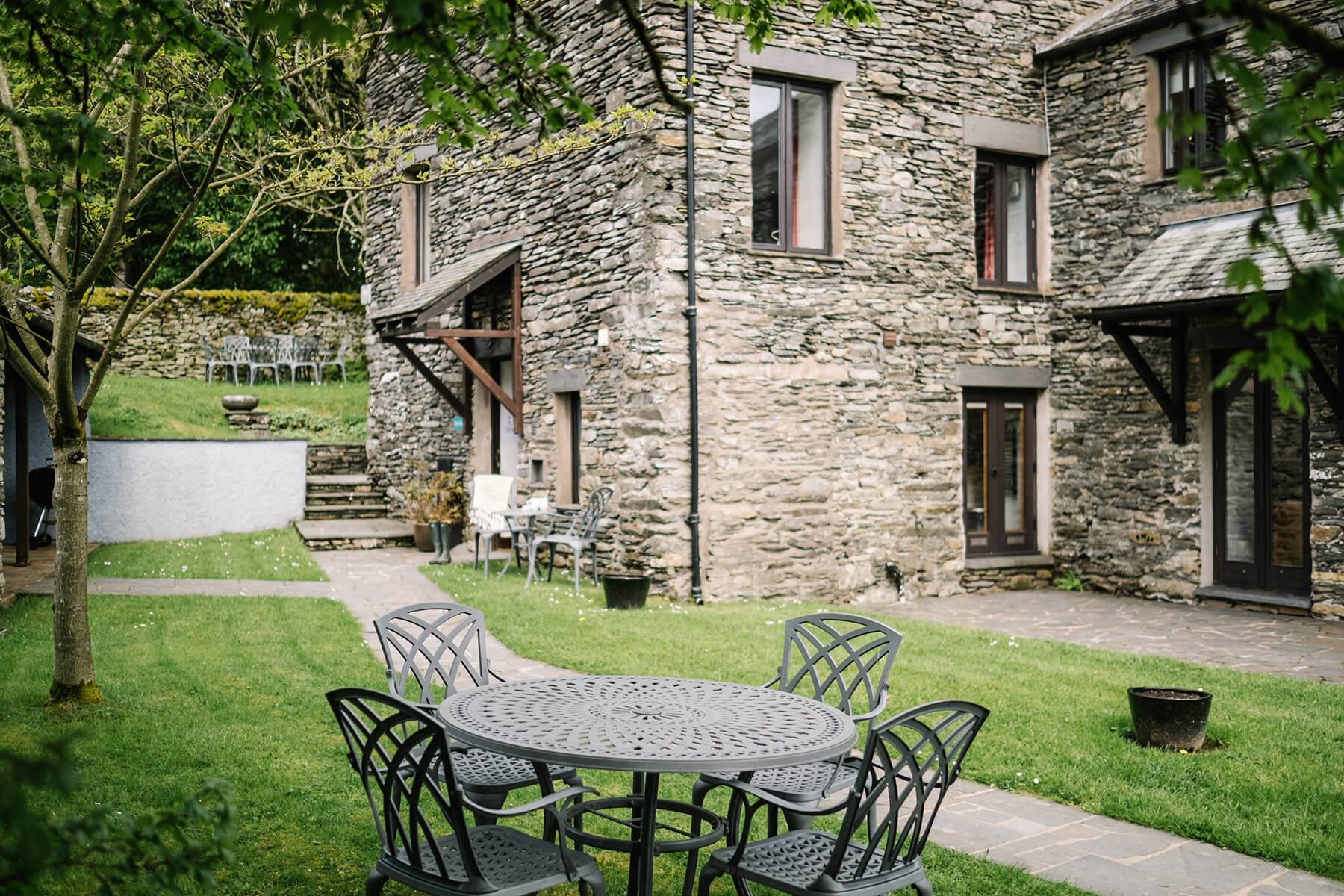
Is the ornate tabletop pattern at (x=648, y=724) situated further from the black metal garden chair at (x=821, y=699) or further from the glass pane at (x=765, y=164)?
the glass pane at (x=765, y=164)

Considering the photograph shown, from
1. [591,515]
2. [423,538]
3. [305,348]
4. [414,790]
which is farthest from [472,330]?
[414,790]

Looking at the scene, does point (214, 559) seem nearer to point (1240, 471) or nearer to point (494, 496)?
point (494, 496)

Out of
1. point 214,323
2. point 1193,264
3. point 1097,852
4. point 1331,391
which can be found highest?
point 214,323

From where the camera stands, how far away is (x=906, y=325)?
37.1 feet

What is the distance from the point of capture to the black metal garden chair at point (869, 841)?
2.85m

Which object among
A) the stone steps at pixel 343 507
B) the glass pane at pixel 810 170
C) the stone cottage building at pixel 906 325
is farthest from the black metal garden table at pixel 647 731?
the stone steps at pixel 343 507

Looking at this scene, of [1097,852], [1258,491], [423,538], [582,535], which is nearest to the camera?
[1097,852]

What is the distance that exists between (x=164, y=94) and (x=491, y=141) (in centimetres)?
619

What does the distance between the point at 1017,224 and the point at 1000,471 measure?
2743 mm

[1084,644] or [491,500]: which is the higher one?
[491,500]

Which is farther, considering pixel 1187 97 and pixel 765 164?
pixel 765 164

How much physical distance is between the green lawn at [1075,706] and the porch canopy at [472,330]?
3.14m

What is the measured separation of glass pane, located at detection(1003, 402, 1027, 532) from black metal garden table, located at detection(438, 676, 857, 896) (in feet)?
29.2

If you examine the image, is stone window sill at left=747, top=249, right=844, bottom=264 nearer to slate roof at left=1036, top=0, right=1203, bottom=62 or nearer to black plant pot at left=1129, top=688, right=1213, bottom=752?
slate roof at left=1036, top=0, right=1203, bottom=62
